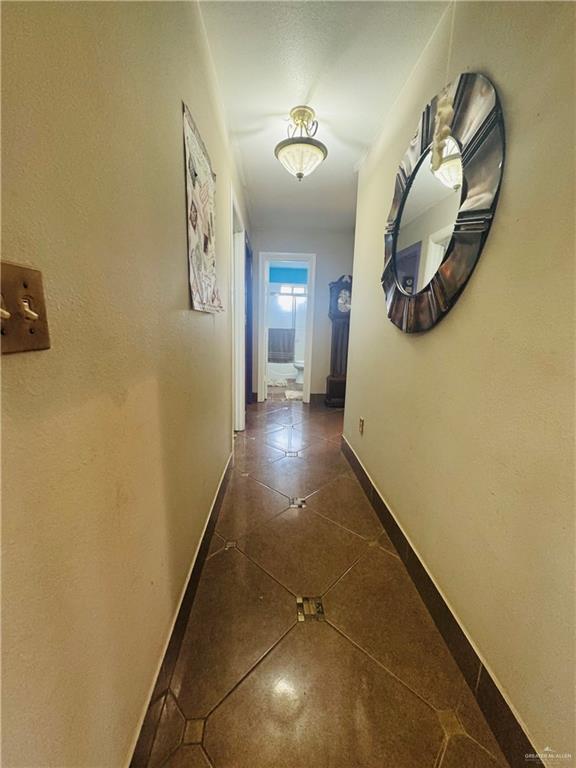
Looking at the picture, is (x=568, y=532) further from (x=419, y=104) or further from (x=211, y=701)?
(x=419, y=104)

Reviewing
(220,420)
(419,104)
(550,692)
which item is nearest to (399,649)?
(550,692)

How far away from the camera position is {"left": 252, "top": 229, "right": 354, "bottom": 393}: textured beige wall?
12.6 feet

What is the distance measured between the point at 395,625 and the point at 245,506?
1.00 metres

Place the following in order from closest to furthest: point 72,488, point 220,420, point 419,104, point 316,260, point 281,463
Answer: point 72,488
point 419,104
point 220,420
point 281,463
point 316,260

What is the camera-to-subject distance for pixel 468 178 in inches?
38.4

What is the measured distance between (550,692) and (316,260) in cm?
402

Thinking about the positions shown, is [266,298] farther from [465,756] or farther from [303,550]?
[465,756]

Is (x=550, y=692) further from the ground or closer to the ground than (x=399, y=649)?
further from the ground

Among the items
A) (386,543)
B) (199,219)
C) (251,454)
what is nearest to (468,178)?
(199,219)

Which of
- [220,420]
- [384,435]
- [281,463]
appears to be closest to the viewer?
[384,435]

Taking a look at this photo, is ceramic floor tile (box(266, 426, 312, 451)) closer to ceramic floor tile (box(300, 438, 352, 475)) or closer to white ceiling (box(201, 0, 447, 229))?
ceramic floor tile (box(300, 438, 352, 475))

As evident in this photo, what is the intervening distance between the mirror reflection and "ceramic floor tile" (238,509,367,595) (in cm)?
133

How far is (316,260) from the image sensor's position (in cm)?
390

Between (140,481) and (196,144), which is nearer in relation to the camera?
(140,481)
